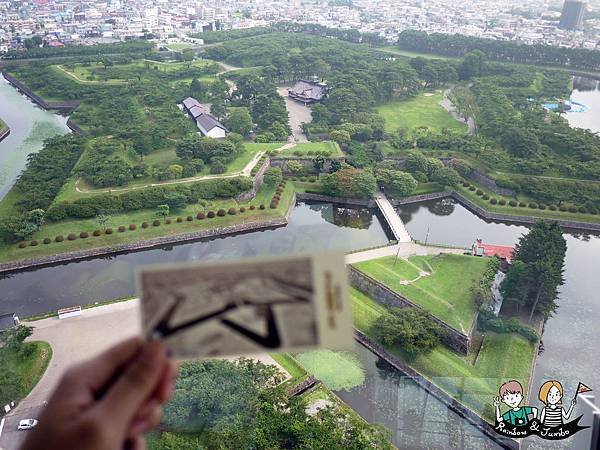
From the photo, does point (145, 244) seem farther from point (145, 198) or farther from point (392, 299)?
point (392, 299)

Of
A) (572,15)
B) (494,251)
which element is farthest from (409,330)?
(572,15)

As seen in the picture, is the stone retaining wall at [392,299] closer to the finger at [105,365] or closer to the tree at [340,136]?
the tree at [340,136]

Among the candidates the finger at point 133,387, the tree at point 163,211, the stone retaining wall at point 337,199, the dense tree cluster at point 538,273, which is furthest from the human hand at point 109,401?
the stone retaining wall at point 337,199

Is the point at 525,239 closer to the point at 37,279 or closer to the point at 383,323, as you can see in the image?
the point at 383,323

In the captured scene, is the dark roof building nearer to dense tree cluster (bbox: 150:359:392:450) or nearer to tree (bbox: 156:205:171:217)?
tree (bbox: 156:205:171:217)

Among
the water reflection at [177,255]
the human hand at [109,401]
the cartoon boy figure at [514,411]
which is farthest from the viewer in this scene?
the water reflection at [177,255]

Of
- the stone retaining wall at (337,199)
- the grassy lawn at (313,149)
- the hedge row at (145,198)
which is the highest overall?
the hedge row at (145,198)

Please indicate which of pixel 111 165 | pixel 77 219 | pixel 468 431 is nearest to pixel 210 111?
pixel 111 165
